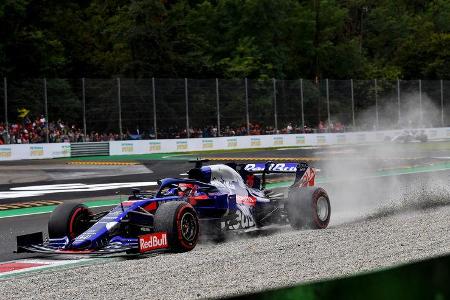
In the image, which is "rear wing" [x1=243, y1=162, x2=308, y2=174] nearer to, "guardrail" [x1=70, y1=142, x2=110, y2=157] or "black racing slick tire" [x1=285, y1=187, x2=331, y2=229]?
"black racing slick tire" [x1=285, y1=187, x2=331, y2=229]

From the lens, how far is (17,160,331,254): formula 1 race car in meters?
9.95

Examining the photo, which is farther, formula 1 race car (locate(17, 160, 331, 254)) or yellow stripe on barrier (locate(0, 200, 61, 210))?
yellow stripe on barrier (locate(0, 200, 61, 210))

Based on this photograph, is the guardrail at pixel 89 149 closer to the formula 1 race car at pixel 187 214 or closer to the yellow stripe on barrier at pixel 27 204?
the yellow stripe on barrier at pixel 27 204

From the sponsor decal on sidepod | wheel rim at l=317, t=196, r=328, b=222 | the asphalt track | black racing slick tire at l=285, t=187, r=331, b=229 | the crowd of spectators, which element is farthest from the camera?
the crowd of spectators

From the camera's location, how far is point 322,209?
12.6 m

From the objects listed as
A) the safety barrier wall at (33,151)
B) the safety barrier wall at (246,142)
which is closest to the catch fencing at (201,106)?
the safety barrier wall at (246,142)

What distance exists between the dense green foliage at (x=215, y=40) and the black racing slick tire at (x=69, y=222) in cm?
4290

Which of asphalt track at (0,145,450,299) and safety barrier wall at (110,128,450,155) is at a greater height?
safety barrier wall at (110,128,450,155)

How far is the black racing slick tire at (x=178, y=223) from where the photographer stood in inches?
391

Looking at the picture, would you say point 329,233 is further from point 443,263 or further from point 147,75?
point 147,75

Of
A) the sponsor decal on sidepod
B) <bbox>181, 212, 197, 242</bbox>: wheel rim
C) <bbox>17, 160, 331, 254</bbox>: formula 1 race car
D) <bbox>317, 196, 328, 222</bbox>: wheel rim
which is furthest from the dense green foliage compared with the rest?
the sponsor decal on sidepod

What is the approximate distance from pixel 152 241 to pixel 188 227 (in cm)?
66

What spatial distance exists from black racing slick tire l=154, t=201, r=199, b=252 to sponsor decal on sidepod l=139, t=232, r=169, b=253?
0.27 feet

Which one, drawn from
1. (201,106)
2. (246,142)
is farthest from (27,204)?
(246,142)
